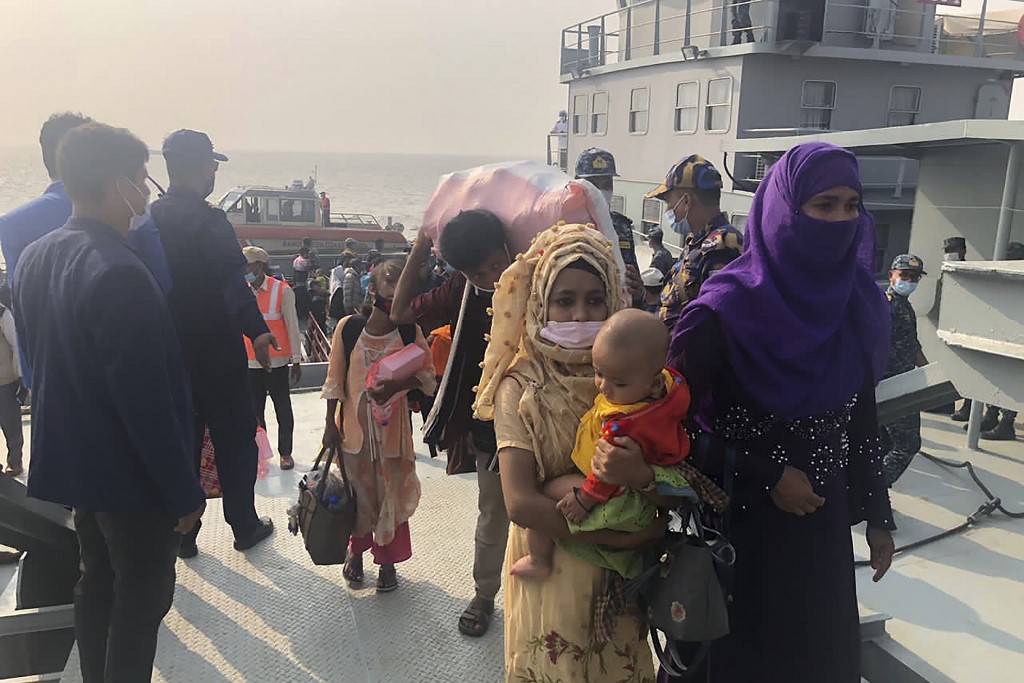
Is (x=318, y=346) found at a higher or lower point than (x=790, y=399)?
lower

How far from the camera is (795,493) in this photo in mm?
1748

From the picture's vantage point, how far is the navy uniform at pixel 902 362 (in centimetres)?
434

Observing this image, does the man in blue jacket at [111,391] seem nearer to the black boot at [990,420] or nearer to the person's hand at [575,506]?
the person's hand at [575,506]

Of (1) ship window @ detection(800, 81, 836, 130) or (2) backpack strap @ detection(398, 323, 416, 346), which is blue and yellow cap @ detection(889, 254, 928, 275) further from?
(1) ship window @ detection(800, 81, 836, 130)

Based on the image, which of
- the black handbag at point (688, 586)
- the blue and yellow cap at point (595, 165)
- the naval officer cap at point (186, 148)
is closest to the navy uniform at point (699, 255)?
the blue and yellow cap at point (595, 165)

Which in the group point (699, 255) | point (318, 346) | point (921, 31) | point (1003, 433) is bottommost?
point (318, 346)

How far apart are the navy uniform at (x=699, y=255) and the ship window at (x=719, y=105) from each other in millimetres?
13325

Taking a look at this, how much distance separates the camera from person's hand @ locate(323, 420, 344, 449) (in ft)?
10.2

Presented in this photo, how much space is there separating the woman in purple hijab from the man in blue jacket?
1551 mm

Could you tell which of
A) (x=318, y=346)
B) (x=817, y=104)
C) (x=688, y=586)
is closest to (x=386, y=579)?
(x=688, y=586)

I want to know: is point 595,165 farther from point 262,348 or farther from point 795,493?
point 795,493

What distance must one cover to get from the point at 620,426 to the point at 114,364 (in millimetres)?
1494

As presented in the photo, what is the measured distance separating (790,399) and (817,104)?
622 inches

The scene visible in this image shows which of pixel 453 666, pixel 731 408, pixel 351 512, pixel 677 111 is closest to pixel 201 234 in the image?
pixel 351 512
